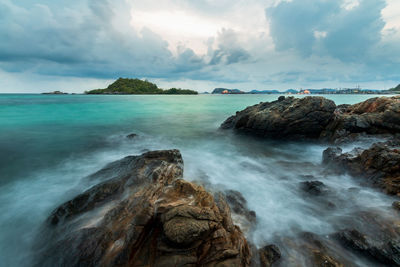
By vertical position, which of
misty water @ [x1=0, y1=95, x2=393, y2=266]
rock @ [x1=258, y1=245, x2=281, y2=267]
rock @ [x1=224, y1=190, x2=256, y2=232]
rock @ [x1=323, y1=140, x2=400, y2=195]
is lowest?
misty water @ [x1=0, y1=95, x2=393, y2=266]

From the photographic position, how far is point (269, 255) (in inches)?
163

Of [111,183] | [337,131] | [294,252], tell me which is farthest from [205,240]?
[337,131]

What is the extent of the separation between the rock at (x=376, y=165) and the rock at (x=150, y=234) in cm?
605

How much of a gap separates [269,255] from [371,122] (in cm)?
1248

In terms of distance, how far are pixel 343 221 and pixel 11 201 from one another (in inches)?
430

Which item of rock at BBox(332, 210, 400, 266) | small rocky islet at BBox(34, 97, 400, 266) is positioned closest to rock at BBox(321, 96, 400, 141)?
small rocky islet at BBox(34, 97, 400, 266)

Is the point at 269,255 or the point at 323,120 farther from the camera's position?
the point at 323,120

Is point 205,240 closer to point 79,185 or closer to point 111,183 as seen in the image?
point 111,183

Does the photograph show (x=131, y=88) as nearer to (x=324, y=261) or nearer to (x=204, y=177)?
(x=204, y=177)

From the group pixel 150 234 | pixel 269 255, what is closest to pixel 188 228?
pixel 150 234

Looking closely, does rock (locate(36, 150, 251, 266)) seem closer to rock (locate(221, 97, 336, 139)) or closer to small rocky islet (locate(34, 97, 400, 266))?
small rocky islet (locate(34, 97, 400, 266))

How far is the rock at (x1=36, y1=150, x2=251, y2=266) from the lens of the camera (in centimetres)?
336

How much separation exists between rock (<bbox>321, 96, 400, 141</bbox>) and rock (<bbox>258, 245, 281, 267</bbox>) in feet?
37.0

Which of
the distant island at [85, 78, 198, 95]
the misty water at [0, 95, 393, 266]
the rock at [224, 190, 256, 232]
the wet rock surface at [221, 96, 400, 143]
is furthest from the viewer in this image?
the distant island at [85, 78, 198, 95]
